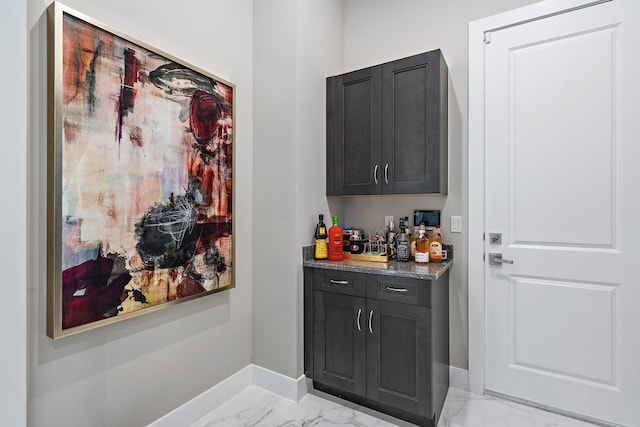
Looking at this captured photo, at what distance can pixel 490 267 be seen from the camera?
213cm

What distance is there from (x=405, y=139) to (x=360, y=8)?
129 centimetres

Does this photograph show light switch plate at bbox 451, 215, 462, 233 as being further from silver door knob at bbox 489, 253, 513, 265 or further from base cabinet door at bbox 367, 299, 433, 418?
base cabinet door at bbox 367, 299, 433, 418

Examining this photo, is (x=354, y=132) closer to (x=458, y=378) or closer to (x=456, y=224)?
(x=456, y=224)

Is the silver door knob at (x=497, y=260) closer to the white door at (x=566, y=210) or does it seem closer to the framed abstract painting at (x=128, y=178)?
the white door at (x=566, y=210)

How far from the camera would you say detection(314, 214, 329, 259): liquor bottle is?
7.29 feet

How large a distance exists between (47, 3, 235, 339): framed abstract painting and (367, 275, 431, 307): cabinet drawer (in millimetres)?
936

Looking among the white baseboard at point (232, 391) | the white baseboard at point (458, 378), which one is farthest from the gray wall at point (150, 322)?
the white baseboard at point (458, 378)

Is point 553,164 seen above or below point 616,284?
above

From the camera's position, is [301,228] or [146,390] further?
[301,228]

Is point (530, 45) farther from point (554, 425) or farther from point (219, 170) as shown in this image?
point (554, 425)

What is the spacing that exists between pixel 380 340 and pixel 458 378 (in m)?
0.79

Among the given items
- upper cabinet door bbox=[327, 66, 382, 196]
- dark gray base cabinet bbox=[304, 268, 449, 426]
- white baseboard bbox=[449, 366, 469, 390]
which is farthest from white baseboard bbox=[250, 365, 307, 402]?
upper cabinet door bbox=[327, 66, 382, 196]

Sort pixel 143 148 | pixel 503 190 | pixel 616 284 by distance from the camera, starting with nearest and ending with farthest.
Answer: pixel 143 148 → pixel 616 284 → pixel 503 190

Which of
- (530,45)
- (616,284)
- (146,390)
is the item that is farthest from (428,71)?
(146,390)
